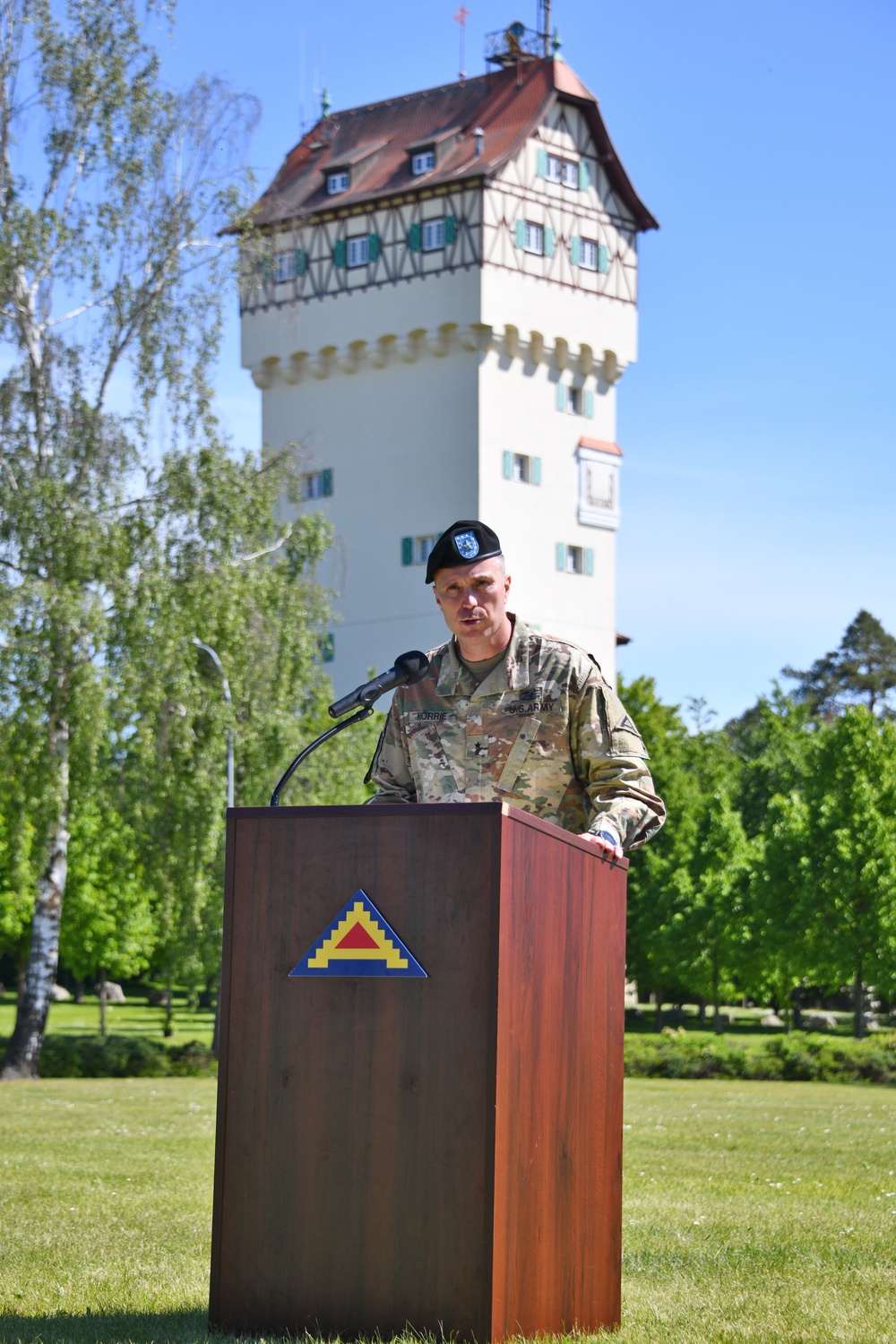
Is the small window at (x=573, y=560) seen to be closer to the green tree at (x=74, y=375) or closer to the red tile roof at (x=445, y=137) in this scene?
the red tile roof at (x=445, y=137)

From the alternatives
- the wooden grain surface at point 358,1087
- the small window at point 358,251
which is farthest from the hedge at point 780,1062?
the small window at point 358,251

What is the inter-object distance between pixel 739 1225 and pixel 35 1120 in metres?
10.6

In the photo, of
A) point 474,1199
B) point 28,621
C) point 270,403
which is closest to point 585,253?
point 270,403

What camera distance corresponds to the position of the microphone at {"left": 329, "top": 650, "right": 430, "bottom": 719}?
550cm

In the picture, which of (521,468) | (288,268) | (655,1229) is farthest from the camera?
(288,268)

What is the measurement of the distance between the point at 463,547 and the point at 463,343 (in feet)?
149

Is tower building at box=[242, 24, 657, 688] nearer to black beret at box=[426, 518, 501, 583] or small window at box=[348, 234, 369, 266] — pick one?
small window at box=[348, 234, 369, 266]

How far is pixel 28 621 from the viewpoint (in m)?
23.9

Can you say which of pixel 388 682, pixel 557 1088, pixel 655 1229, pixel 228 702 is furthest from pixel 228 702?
pixel 557 1088

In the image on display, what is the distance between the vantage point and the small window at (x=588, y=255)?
52.0 metres

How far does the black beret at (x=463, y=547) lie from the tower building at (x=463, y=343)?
43.5 meters

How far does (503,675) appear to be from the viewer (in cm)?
572

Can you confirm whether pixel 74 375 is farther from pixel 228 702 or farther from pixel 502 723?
pixel 502 723

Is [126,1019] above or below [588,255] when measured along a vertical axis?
below
